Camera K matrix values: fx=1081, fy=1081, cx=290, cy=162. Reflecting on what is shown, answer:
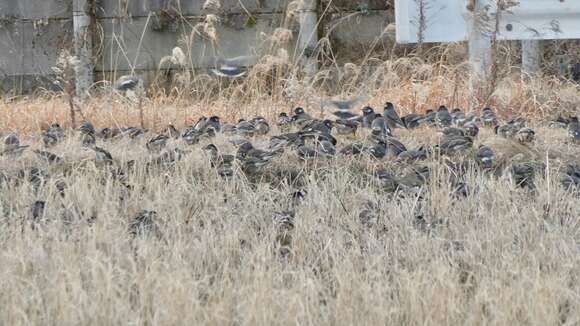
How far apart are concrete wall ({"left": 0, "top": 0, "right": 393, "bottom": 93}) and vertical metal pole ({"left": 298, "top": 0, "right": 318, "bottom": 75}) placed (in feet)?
0.76

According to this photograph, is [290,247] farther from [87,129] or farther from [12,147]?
[87,129]

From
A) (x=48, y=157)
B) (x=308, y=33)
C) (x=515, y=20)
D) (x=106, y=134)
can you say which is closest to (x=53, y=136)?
(x=106, y=134)

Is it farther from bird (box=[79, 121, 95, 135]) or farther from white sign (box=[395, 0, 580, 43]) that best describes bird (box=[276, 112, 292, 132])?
white sign (box=[395, 0, 580, 43])

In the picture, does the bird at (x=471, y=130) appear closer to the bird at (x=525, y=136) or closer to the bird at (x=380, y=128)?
the bird at (x=525, y=136)

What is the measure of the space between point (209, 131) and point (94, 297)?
3.17 metres

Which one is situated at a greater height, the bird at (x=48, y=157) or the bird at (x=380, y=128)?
the bird at (x=380, y=128)

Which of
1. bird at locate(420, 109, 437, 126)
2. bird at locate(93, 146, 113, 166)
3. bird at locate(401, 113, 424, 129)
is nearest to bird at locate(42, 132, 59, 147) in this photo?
bird at locate(93, 146, 113, 166)

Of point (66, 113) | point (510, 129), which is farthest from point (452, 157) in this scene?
point (66, 113)

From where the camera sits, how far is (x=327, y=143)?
6.12m

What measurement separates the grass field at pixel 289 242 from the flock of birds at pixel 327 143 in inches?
2.1

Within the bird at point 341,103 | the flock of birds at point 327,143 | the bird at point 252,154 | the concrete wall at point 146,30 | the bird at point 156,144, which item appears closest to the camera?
the flock of birds at point 327,143

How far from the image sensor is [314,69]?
10766mm

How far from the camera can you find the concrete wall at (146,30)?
11422 mm

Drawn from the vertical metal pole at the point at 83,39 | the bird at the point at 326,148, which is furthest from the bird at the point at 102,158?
the vertical metal pole at the point at 83,39
